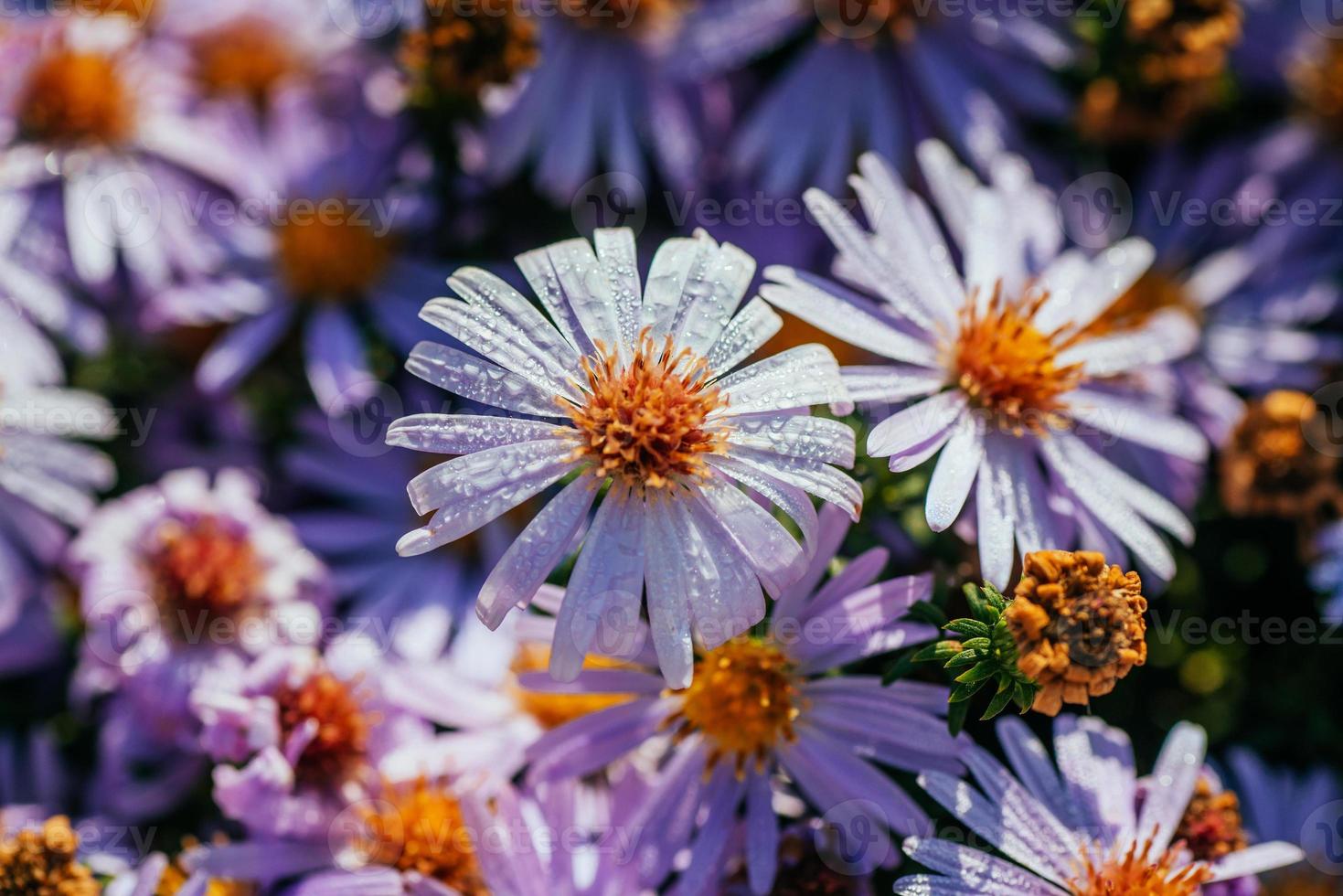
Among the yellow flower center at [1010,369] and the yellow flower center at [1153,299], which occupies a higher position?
the yellow flower center at [1153,299]
